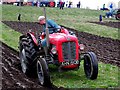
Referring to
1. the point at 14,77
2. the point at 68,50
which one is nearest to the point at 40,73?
the point at 14,77

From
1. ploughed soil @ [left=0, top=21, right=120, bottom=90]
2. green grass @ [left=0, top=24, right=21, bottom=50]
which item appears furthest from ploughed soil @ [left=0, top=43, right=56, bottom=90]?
green grass @ [left=0, top=24, right=21, bottom=50]

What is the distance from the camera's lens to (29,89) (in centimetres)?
718

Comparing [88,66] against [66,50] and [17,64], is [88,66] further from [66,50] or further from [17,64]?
[17,64]

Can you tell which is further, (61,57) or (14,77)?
(14,77)

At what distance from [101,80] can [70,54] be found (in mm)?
972

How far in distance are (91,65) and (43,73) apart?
1.22 m

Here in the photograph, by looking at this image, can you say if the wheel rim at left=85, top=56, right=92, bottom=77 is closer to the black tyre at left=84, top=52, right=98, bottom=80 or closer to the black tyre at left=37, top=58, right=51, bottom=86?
the black tyre at left=84, top=52, right=98, bottom=80

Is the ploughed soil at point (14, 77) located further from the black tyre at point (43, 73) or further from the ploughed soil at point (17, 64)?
the black tyre at point (43, 73)

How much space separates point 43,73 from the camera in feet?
24.9

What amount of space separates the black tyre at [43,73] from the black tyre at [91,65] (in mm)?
1135

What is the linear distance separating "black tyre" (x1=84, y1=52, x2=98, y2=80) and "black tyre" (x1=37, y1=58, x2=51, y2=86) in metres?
1.13

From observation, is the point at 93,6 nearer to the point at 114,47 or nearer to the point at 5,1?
the point at 5,1

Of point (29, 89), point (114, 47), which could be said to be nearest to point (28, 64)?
point (29, 89)

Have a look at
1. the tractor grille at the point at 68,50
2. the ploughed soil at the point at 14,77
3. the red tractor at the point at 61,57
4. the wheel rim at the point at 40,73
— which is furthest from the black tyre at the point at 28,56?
the tractor grille at the point at 68,50
